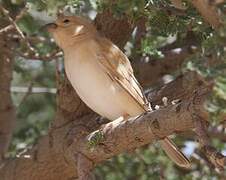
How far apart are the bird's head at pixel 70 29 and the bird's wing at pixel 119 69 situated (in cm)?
22

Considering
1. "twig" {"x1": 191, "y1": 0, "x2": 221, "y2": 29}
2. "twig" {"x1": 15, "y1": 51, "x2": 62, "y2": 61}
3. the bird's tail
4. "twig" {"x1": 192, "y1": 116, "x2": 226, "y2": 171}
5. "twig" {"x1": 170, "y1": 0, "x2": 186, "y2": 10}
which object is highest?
"twig" {"x1": 191, "y1": 0, "x2": 221, "y2": 29}

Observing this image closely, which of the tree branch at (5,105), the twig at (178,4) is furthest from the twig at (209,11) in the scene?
the tree branch at (5,105)

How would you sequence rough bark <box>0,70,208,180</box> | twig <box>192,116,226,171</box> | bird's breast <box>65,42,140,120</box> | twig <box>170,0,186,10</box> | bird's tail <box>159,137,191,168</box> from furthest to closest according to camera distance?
bird's breast <box>65,42,140,120</box> < bird's tail <box>159,137,191,168</box> < rough bark <box>0,70,208,180</box> < twig <box>170,0,186,10</box> < twig <box>192,116,226,171</box>

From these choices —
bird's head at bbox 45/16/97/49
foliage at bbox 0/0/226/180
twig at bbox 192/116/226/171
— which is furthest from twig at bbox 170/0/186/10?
bird's head at bbox 45/16/97/49

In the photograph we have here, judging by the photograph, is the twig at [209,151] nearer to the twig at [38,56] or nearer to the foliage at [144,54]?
the foliage at [144,54]

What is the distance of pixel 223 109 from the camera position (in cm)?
203

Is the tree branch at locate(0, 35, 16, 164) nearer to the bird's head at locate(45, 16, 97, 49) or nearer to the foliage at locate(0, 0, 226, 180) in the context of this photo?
the foliage at locate(0, 0, 226, 180)

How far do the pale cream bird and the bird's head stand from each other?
0.27ft

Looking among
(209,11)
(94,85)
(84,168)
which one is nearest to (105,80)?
(94,85)

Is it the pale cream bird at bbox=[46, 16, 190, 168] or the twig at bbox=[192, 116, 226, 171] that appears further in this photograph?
the pale cream bird at bbox=[46, 16, 190, 168]

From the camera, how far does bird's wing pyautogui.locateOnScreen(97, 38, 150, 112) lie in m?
4.03

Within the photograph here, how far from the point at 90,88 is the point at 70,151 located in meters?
0.40

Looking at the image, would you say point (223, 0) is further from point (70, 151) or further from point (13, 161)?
point (13, 161)

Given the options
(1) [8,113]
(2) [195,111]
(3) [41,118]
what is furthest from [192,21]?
(3) [41,118]
